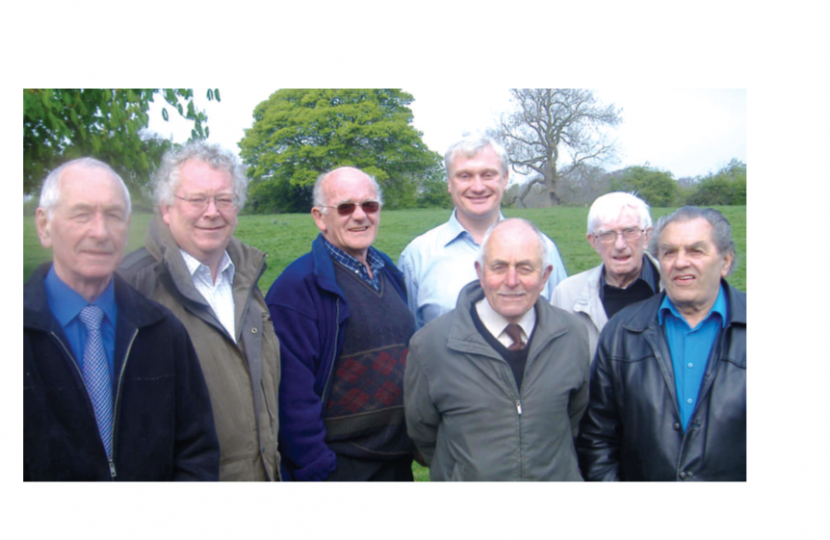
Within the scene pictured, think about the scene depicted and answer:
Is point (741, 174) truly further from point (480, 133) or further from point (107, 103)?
point (107, 103)

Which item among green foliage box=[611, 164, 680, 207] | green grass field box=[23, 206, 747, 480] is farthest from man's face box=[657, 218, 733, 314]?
green foliage box=[611, 164, 680, 207]

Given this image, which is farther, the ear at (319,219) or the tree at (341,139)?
the tree at (341,139)

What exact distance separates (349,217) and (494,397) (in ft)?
4.09

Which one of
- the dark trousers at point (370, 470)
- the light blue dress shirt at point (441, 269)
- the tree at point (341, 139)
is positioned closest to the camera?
the dark trousers at point (370, 470)

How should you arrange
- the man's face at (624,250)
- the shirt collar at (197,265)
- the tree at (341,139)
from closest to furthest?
the shirt collar at (197,265) → the man's face at (624,250) → the tree at (341,139)

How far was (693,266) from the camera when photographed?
10.9 ft

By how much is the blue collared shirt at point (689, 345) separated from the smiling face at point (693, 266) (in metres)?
0.05

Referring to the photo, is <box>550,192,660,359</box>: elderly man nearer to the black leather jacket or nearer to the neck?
the black leather jacket

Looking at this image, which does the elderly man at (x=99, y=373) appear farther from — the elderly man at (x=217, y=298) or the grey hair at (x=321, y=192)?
the grey hair at (x=321, y=192)

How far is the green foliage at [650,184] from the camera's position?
3689 mm

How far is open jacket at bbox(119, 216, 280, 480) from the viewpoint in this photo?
124 inches

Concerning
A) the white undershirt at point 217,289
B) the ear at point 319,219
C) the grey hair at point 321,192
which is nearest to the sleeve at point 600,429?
the grey hair at point 321,192

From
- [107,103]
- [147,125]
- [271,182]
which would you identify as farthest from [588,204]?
[107,103]

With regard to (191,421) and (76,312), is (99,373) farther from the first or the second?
(191,421)
